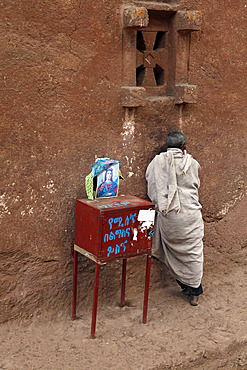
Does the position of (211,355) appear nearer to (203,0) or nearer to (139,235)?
(139,235)

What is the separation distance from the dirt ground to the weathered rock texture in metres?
0.17

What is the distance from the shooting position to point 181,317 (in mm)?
3512

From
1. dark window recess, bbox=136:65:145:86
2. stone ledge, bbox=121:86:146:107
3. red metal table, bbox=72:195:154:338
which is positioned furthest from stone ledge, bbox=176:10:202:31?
red metal table, bbox=72:195:154:338

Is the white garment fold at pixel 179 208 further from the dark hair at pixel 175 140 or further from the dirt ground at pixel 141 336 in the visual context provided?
the dirt ground at pixel 141 336

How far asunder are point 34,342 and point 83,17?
2334 mm

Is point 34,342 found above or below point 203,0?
below

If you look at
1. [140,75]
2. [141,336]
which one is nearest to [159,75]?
[140,75]

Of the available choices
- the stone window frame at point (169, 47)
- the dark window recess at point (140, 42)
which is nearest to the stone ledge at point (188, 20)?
the stone window frame at point (169, 47)

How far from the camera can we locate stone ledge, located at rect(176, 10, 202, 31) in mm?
3494

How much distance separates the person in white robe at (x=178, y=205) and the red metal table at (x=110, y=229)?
13.5 inches

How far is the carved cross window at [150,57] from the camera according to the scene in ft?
11.8

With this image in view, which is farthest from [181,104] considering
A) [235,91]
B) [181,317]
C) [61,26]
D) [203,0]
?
[181,317]

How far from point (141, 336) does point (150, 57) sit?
221 centimetres

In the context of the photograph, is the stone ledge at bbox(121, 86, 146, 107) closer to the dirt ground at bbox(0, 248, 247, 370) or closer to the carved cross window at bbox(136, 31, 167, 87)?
the carved cross window at bbox(136, 31, 167, 87)
